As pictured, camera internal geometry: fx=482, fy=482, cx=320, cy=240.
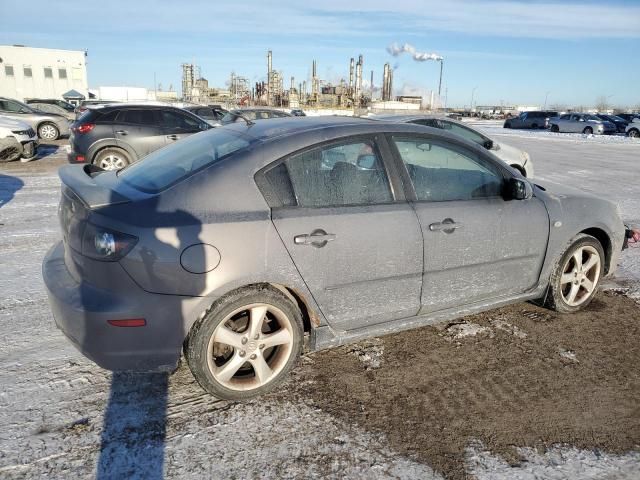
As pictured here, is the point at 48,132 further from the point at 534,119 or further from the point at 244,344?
the point at 534,119

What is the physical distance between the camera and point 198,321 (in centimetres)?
263

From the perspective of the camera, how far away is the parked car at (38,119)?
55.5 ft

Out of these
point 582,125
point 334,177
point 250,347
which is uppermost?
point 334,177

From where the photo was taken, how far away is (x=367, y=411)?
2.77 metres

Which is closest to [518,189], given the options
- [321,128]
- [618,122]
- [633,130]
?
[321,128]

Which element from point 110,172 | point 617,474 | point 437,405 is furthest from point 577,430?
point 110,172

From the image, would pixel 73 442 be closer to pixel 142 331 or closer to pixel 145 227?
pixel 142 331

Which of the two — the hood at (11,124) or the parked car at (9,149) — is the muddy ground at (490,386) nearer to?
the parked car at (9,149)

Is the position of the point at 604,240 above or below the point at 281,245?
below

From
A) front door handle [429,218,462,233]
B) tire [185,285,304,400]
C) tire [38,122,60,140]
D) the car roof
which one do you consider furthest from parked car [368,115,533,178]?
tire [38,122,60,140]

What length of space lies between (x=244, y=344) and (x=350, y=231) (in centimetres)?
91

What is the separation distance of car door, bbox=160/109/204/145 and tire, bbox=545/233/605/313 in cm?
857

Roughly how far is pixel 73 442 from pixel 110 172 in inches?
74.6

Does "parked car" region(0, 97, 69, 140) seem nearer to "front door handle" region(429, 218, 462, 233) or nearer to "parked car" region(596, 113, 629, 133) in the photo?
"front door handle" region(429, 218, 462, 233)
